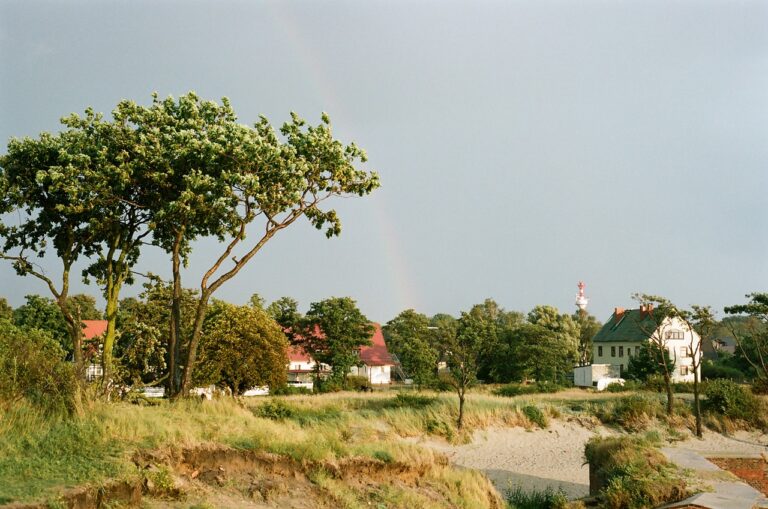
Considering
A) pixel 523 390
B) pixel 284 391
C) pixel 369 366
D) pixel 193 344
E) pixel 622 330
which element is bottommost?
pixel 284 391

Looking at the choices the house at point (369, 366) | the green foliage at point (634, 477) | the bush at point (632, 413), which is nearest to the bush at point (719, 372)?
the house at point (369, 366)

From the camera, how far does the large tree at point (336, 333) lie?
6178cm

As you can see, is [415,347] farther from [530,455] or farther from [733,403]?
[530,455]

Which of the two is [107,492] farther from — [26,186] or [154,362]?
[154,362]

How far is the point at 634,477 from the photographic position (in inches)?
538

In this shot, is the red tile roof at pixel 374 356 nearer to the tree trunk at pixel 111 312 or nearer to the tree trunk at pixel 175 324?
A: the tree trunk at pixel 111 312

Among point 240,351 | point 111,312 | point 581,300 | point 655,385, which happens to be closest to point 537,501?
point 111,312

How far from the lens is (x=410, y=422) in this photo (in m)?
28.9

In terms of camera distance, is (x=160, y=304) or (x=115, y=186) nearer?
(x=115, y=186)

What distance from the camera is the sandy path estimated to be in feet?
73.5

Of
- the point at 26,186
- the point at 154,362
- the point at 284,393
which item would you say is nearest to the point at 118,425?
the point at 26,186

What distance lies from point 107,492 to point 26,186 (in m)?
16.3

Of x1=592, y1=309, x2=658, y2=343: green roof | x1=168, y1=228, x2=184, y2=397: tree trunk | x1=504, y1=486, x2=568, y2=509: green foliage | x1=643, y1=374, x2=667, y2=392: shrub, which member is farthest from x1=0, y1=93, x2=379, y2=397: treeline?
x1=592, y1=309, x2=658, y2=343: green roof

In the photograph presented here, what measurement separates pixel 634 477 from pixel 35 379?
11.5 metres
